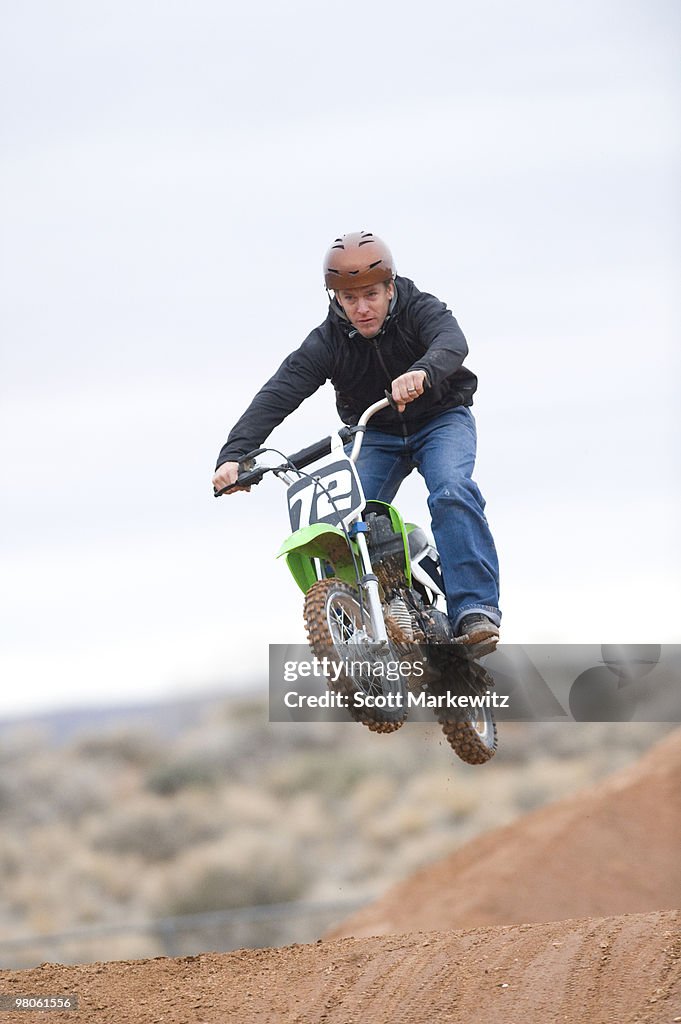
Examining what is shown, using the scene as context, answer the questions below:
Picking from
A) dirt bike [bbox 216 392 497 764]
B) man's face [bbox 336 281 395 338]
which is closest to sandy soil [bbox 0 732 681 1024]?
dirt bike [bbox 216 392 497 764]

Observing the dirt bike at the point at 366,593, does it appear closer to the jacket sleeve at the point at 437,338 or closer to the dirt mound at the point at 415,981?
the jacket sleeve at the point at 437,338

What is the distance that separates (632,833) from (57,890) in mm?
21944

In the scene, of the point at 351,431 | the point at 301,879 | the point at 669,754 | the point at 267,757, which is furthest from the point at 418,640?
the point at 267,757

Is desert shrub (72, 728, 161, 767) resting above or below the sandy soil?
above

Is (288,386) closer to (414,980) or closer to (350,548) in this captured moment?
(350,548)

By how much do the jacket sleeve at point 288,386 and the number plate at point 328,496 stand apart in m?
0.61

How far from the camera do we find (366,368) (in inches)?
364

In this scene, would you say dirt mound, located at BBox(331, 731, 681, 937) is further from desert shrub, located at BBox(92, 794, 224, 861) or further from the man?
desert shrub, located at BBox(92, 794, 224, 861)

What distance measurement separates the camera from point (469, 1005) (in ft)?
29.4

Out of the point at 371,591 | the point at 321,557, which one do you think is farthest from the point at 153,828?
the point at 371,591

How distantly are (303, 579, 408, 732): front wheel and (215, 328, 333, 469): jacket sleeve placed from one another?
137cm

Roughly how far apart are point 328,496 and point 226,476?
686mm

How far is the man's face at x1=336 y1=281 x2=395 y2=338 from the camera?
8.90m

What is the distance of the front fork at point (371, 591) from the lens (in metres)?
8.20
